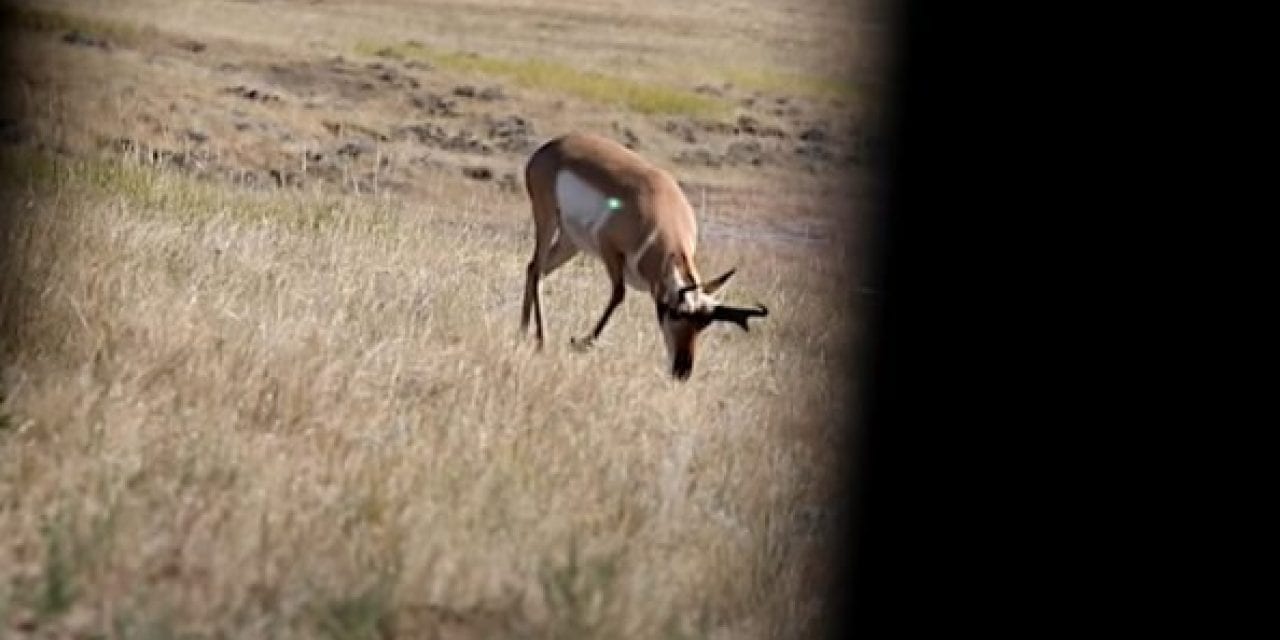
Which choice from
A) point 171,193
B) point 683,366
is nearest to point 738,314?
point 683,366

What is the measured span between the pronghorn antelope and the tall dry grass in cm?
6

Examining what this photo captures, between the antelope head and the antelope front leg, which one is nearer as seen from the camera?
the antelope head

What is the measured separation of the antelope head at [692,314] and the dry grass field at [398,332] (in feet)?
0.15

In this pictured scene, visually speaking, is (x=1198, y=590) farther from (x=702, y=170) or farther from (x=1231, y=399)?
(x=702, y=170)

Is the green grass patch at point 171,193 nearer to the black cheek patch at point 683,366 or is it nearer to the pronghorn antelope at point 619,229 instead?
the pronghorn antelope at point 619,229

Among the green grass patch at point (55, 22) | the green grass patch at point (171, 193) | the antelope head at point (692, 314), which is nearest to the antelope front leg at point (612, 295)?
the antelope head at point (692, 314)

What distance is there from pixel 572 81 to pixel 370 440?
1967 millimetres

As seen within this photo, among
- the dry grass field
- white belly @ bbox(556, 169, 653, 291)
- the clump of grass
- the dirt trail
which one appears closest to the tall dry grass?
the dry grass field

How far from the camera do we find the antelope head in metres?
4.29

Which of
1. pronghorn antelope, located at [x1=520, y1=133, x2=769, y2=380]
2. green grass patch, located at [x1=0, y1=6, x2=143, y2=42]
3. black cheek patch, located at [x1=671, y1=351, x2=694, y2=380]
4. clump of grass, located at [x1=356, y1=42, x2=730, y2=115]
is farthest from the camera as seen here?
clump of grass, located at [x1=356, y1=42, x2=730, y2=115]

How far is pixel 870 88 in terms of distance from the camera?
165 inches

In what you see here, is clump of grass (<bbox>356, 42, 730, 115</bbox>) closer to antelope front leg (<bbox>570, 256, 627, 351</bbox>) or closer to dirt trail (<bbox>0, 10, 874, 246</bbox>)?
dirt trail (<bbox>0, 10, 874, 246</bbox>)

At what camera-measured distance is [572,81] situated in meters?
5.41

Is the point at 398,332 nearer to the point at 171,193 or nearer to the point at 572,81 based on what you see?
the point at 171,193
